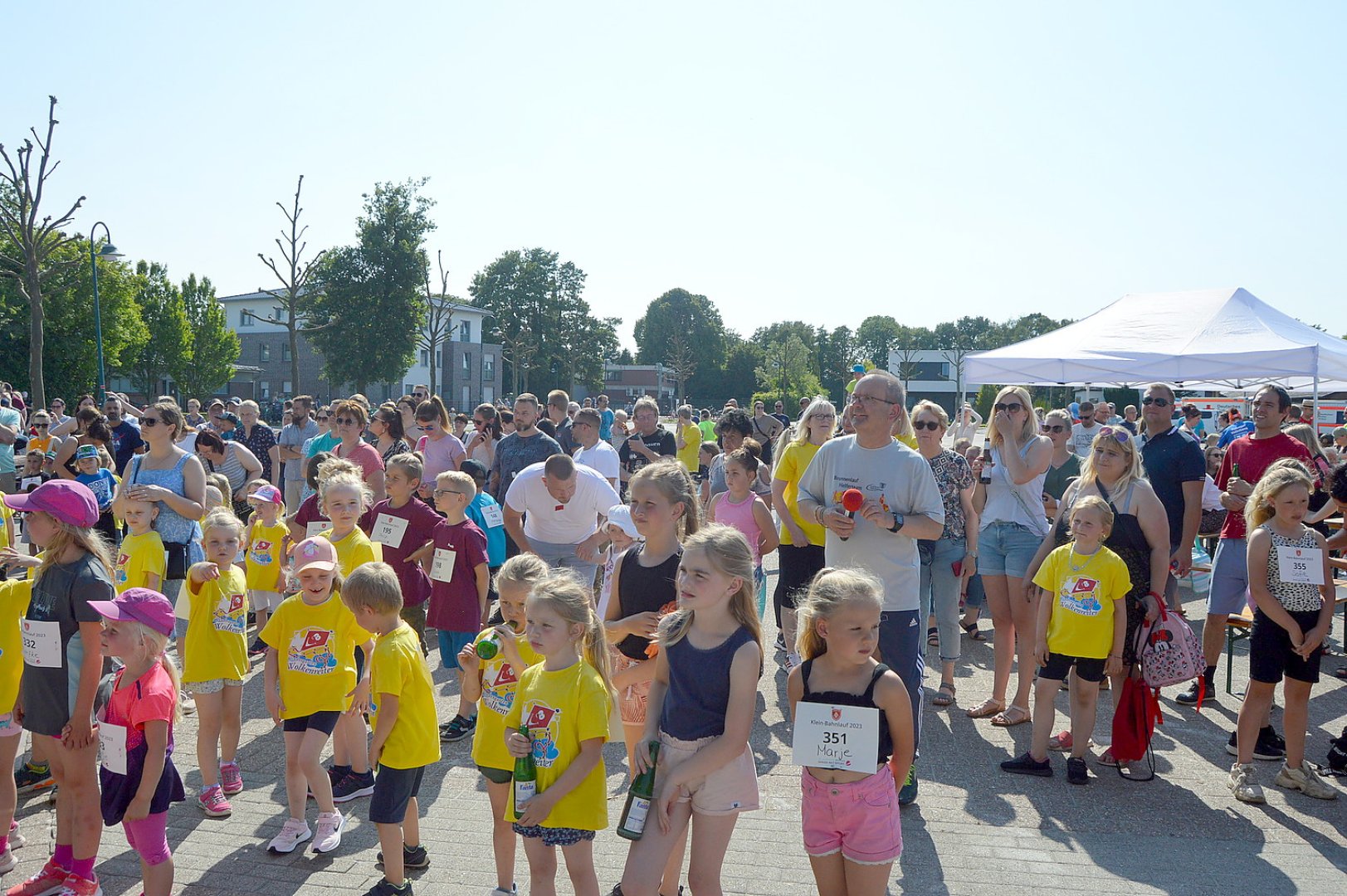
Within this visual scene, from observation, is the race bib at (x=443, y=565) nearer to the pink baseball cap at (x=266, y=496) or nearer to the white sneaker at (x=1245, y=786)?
the pink baseball cap at (x=266, y=496)

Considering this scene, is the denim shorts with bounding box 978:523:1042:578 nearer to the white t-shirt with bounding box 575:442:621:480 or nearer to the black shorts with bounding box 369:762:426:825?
the white t-shirt with bounding box 575:442:621:480

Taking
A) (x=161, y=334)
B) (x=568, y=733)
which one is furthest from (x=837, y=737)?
(x=161, y=334)

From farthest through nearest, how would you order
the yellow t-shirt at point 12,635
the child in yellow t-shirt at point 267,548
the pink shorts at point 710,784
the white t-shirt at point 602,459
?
1. the white t-shirt at point 602,459
2. the child in yellow t-shirt at point 267,548
3. the yellow t-shirt at point 12,635
4. the pink shorts at point 710,784

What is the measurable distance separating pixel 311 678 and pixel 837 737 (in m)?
2.47

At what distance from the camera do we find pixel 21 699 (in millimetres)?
3955

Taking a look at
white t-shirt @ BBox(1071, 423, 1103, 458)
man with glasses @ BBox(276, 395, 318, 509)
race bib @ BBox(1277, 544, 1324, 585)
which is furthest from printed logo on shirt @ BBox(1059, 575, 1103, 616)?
man with glasses @ BBox(276, 395, 318, 509)

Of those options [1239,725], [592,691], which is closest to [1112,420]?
[1239,725]

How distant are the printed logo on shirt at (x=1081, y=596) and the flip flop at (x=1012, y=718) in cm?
120

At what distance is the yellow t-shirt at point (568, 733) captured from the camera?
3.06 metres

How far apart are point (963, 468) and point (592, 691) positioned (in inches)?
155

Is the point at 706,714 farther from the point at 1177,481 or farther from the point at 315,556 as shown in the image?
the point at 1177,481

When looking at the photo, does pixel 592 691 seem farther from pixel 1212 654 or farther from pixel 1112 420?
pixel 1112 420

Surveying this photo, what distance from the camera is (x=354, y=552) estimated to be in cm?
515

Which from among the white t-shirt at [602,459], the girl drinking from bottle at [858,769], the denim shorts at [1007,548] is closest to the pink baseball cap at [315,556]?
the girl drinking from bottle at [858,769]
